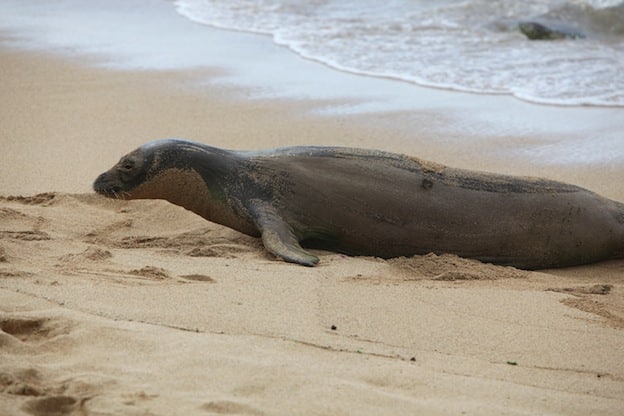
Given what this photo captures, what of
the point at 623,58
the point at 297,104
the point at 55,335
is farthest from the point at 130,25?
the point at 55,335

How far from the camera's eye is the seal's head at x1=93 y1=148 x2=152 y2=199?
5.88m

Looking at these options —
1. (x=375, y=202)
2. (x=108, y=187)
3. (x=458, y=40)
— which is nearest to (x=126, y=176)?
(x=108, y=187)

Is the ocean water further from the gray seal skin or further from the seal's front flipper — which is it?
the seal's front flipper

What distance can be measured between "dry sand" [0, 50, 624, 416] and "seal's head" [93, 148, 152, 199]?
0.18 m

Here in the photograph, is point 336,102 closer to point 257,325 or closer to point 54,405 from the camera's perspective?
point 257,325

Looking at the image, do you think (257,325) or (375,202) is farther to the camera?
(375,202)

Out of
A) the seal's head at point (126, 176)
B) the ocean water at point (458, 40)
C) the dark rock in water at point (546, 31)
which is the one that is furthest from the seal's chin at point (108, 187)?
the dark rock in water at point (546, 31)

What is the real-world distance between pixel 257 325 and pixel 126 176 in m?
2.33

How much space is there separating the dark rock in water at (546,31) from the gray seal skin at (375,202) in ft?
24.1

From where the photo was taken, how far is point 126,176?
233 inches

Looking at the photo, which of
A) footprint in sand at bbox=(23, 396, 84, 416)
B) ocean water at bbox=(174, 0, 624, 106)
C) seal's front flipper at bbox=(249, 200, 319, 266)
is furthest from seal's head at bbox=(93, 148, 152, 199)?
ocean water at bbox=(174, 0, 624, 106)

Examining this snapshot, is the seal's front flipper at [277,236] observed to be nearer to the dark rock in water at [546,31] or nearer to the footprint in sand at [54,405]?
the footprint in sand at [54,405]

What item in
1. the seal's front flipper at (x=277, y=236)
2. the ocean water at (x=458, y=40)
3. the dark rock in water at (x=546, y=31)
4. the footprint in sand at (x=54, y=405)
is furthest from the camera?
the dark rock in water at (x=546, y=31)

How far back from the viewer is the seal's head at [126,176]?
588 centimetres
